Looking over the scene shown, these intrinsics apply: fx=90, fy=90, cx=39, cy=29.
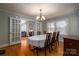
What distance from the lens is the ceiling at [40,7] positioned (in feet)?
5.47

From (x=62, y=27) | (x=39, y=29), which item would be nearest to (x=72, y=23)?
(x=62, y=27)

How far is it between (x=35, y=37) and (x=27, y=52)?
328 millimetres

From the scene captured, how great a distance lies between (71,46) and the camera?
5.60ft

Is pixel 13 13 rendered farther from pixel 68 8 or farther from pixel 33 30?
pixel 68 8

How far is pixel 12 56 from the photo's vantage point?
1712 mm

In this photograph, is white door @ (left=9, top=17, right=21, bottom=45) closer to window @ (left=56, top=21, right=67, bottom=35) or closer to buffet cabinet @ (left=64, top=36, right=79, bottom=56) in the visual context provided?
window @ (left=56, top=21, right=67, bottom=35)

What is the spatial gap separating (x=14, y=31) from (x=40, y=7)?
0.69m

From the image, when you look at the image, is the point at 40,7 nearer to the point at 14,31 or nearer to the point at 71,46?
the point at 14,31

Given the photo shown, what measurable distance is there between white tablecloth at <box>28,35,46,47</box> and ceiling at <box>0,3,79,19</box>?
41cm

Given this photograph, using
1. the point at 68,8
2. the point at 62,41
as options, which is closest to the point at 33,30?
the point at 62,41

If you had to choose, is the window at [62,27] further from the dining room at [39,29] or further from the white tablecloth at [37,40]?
the white tablecloth at [37,40]

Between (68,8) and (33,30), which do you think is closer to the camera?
(68,8)

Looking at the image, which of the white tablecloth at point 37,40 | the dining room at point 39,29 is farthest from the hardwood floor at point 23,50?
the white tablecloth at point 37,40

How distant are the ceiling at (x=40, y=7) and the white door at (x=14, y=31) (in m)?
0.19
